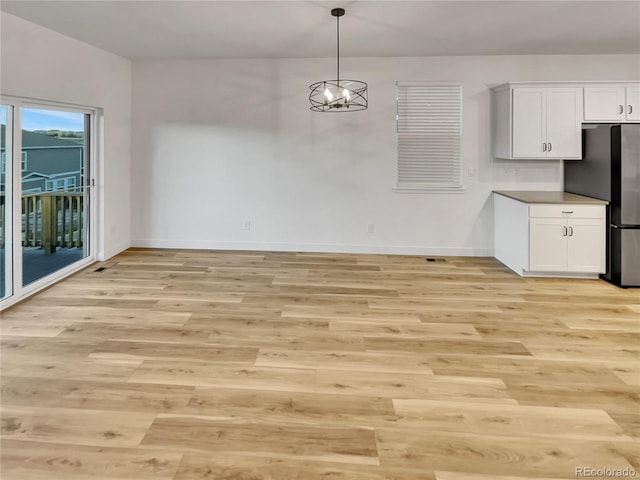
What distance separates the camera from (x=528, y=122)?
5.34m

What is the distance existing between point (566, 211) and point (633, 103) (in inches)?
65.7

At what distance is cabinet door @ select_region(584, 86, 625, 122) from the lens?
5.19 meters

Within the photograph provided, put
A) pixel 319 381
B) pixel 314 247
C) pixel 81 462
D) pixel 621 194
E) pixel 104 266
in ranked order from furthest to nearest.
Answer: pixel 314 247, pixel 104 266, pixel 621 194, pixel 319 381, pixel 81 462

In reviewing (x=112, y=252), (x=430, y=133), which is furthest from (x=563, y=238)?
(x=112, y=252)

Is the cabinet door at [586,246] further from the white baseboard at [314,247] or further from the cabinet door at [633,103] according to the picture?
the cabinet door at [633,103]

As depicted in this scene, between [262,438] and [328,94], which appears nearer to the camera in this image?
[262,438]

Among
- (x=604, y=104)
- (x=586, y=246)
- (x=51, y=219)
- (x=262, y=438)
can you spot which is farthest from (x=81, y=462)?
(x=604, y=104)

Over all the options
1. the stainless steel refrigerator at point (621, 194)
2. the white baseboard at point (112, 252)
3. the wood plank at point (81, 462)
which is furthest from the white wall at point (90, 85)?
the stainless steel refrigerator at point (621, 194)

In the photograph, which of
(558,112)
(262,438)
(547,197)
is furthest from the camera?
(558,112)

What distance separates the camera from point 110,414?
89.0 inches

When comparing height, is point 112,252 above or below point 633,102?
below

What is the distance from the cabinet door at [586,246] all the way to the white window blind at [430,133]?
1587 millimetres

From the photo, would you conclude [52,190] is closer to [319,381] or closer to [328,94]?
[328,94]

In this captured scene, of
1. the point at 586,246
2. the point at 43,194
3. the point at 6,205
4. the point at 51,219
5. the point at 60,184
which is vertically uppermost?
the point at 60,184
